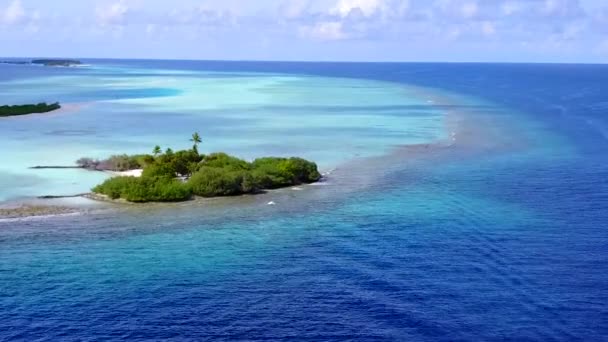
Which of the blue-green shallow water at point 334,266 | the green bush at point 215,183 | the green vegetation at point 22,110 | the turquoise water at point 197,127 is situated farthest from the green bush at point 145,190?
the green vegetation at point 22,110

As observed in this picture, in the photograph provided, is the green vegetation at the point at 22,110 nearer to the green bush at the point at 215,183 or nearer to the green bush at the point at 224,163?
the green bush at the point at 224,163

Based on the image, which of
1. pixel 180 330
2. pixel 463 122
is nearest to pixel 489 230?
pixel 180 330

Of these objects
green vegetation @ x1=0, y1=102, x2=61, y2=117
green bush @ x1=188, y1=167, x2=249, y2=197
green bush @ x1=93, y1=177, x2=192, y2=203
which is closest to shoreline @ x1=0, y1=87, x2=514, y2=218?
green bush @ x1=93, y1=177, x2=192, y2=203

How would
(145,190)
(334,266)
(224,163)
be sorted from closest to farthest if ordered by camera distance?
→ 1. (334,266)
2. (145,190)
3. (224,163)

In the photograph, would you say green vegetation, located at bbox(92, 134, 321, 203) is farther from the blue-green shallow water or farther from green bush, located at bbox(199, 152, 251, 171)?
the blue-green shallow water

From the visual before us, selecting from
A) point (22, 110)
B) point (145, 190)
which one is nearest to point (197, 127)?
point (22, 110)

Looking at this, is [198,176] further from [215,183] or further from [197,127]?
[197,127]

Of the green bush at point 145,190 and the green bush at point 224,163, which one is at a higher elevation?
the green bush at point 224,163
